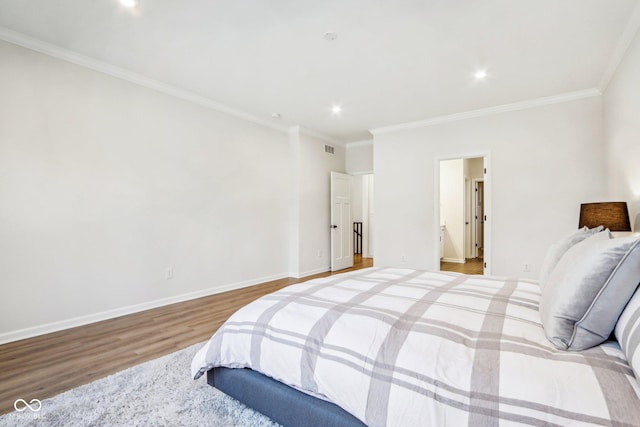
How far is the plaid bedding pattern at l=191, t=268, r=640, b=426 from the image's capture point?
0.92m

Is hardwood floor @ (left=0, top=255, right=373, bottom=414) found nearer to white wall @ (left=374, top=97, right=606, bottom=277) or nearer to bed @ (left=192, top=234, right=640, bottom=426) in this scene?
bed @ (left=192, top=234, right=640, bottom=426)

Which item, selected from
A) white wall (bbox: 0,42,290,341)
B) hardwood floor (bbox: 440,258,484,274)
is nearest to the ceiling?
white wall (bbox: 0,42,290,341)

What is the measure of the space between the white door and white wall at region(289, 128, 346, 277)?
0.35ft

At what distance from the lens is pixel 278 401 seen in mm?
1456

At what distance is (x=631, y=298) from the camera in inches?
41.1

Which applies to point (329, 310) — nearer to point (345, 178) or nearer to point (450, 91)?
point (450, 91)

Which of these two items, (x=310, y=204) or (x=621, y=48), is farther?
(x=310, y=204)

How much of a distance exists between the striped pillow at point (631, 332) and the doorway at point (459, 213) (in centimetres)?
559

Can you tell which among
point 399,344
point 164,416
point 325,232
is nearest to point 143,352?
point 164,416

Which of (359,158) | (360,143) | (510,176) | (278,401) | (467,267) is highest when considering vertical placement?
(360,143)

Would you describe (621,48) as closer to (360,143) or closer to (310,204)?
(360,143)

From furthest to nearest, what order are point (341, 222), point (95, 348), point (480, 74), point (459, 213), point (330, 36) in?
point (459, 213), point (341, 222), point (480, 74), point (330, 36), point (95, 348)
